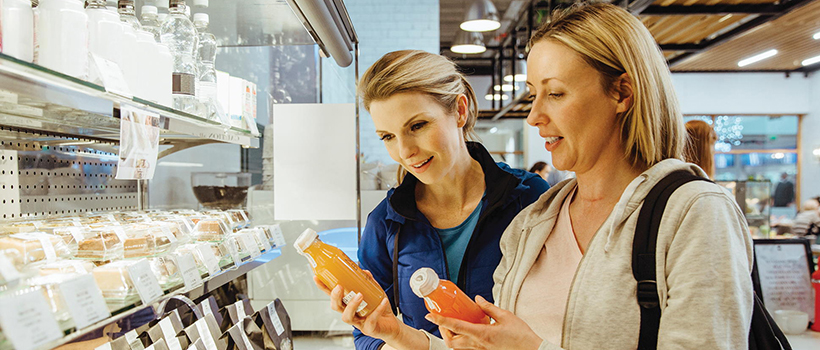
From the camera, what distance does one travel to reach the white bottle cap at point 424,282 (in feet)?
3.55

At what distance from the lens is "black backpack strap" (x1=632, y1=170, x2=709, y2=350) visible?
98 centimetres

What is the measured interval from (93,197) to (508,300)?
1499mm

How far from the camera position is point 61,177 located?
178cm

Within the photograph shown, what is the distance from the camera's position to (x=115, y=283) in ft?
3.54

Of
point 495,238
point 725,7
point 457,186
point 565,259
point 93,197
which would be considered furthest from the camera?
point 725,7

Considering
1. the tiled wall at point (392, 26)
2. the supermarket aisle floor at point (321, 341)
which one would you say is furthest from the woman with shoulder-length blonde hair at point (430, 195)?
the tiled wall at point (392, 26)

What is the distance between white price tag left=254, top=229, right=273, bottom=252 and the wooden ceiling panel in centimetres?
631

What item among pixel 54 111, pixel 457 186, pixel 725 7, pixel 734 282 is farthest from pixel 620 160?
pixel 725 7

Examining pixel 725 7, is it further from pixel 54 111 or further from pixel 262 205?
pixel 54 111

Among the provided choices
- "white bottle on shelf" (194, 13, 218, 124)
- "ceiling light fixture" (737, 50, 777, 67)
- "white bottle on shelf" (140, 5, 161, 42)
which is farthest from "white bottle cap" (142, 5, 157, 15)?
"ceiling light fixture" (737, 50, 777, 67)

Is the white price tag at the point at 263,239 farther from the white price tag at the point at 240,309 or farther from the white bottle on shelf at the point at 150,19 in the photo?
the white bottle on shelf at the point at 150,19

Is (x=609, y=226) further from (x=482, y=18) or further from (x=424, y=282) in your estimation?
(x=482, y=18)

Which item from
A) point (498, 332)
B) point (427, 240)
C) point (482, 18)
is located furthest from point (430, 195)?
point (482, 18)

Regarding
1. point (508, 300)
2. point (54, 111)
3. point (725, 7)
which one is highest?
point (725, 7)
